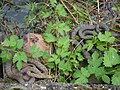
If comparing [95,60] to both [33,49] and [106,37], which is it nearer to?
[106,37]

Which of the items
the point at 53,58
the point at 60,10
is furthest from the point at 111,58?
the point at 60,10

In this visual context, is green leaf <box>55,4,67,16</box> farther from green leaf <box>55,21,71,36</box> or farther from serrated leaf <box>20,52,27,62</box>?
serrated leaf <box>20,52,27,62</box>

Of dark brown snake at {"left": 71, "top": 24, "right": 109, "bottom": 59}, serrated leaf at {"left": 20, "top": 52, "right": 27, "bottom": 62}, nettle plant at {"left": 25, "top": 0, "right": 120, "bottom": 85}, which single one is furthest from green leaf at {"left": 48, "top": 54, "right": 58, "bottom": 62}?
dark brown snake at {"left": 71, "top": 24, "right": 109, "bottom": 59}

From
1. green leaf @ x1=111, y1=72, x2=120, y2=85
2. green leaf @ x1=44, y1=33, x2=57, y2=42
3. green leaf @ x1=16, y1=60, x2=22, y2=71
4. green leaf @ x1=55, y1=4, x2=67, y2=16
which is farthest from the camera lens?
green leaf @ x1=55, y1=4, x2=67, y2=16

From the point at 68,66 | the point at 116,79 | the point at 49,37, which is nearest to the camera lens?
the point at 116,79

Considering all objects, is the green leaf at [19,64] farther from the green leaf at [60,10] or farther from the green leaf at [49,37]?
the green leaf at [60,10]

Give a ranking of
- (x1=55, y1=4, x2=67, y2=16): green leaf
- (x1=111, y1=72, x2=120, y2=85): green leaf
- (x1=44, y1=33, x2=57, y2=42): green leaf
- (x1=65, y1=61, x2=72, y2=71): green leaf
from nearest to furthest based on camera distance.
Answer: (x1=111, y1=72, x2=120, y2=85): green leaf, (x1=65, y1=61, x2=72, y2=71): green leaf, (x1=44, y1=33, x2=57, y2=42): green leaf, (x1=55, y1=4, x2=67, y2=16): green leaf

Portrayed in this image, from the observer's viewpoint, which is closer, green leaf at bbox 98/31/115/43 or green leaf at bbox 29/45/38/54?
green leaf at bbox 29/45/38/54
